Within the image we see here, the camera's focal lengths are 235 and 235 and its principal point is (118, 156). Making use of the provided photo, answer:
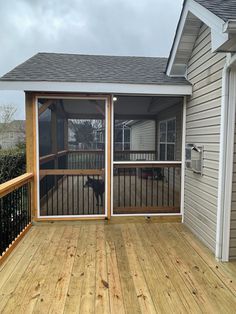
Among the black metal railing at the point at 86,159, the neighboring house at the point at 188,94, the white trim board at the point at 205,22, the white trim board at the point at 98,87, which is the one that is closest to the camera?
→ the white trim board at the point at 205,22

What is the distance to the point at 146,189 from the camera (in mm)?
4367

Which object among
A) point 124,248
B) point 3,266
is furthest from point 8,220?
point 124,248

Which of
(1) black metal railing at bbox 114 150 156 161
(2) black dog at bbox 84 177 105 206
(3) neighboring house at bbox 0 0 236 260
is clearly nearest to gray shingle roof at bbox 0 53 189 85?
(3) neighboring house at bbox 0 0 236 260

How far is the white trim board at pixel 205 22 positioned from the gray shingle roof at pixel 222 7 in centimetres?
4

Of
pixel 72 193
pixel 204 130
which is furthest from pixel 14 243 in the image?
pixel 204 130

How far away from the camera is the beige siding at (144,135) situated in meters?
4.09

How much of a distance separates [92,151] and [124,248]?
66.4 inches

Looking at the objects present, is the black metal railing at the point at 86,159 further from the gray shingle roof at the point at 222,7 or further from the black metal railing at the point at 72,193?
the gray shingle roof at the point at 222,7

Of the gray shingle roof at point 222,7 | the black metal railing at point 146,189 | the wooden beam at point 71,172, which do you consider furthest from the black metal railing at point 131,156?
the gray shingle roof at point 222,7

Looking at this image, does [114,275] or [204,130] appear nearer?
[114,275]

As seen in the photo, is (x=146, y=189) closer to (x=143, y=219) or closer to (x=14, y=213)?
(x=143, y=219)

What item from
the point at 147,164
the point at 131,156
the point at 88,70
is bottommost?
the point at 147,164

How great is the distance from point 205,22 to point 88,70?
6.97ft

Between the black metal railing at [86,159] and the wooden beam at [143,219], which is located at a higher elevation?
the black metal railing at [86,159]
